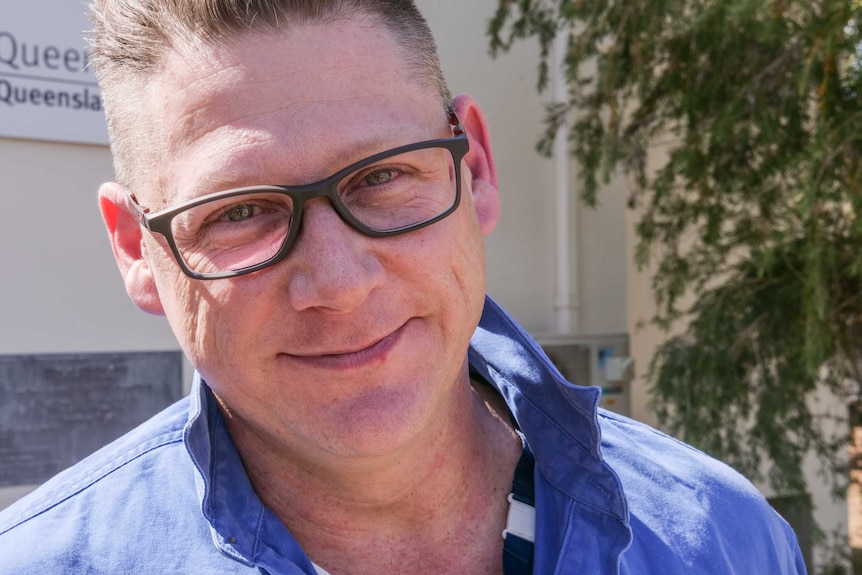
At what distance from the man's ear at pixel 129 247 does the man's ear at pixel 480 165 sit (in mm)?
554


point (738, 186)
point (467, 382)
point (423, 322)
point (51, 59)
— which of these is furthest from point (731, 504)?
point (51, 59)

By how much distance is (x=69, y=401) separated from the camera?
3.93 m

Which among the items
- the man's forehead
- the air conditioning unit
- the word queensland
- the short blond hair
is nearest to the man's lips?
the man's forehead

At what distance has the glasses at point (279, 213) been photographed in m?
1.27

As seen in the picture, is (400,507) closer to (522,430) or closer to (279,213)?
(522,430)

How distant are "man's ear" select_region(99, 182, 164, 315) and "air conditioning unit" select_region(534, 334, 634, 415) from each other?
365 cm

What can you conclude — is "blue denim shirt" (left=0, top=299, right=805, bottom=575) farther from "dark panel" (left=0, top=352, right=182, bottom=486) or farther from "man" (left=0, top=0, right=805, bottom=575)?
"dark panel" (left=0, top=352, right=182, bottom=486)

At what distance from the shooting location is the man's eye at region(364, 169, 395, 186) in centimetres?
134

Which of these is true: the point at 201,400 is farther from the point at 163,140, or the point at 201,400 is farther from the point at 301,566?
the point at 163,140

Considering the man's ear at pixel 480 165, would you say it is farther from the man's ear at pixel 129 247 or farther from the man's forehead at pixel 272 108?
the man's ear at pixel 129 247

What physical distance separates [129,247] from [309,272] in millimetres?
422

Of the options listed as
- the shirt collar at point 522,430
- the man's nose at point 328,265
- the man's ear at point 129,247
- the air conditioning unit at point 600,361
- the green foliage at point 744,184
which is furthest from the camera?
the air conditioning unit at point 600,361

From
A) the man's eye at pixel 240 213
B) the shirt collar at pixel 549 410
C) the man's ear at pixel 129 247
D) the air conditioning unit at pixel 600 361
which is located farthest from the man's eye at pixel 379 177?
the air conditioning unit at pixel 600 361

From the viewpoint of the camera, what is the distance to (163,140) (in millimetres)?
1345
